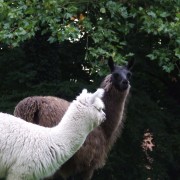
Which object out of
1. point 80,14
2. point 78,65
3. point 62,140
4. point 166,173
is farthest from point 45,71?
point 62,140

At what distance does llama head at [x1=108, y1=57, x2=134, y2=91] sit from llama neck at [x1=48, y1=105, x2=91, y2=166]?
1.94 m

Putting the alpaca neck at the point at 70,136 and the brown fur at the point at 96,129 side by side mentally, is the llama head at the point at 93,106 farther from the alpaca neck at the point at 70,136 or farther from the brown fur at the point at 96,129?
the brown fur at the point at 96,129

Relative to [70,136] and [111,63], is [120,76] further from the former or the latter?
[70,136]

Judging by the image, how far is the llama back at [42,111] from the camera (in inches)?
347

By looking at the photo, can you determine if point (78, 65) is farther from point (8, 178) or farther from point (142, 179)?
point (8, 178)

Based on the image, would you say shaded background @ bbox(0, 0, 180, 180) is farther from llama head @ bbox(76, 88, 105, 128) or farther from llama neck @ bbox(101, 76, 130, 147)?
llama head @ bbox(76, 88, 105, 128)

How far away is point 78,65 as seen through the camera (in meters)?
13.2

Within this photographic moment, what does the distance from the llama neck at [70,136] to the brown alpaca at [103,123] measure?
1.84 metres

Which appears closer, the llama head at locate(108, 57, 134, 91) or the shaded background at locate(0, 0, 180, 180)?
the llama head at locate(108, 57, 134, 91)

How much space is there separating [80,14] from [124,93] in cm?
209

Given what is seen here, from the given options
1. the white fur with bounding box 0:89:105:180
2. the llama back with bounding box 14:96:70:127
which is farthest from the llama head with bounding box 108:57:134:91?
the white fur with bounding box 0:89:105:180

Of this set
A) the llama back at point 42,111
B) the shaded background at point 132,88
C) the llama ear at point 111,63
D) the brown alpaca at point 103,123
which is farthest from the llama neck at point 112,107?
the shaded background at point 132,88

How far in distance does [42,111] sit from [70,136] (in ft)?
7.02

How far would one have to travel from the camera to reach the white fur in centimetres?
661
